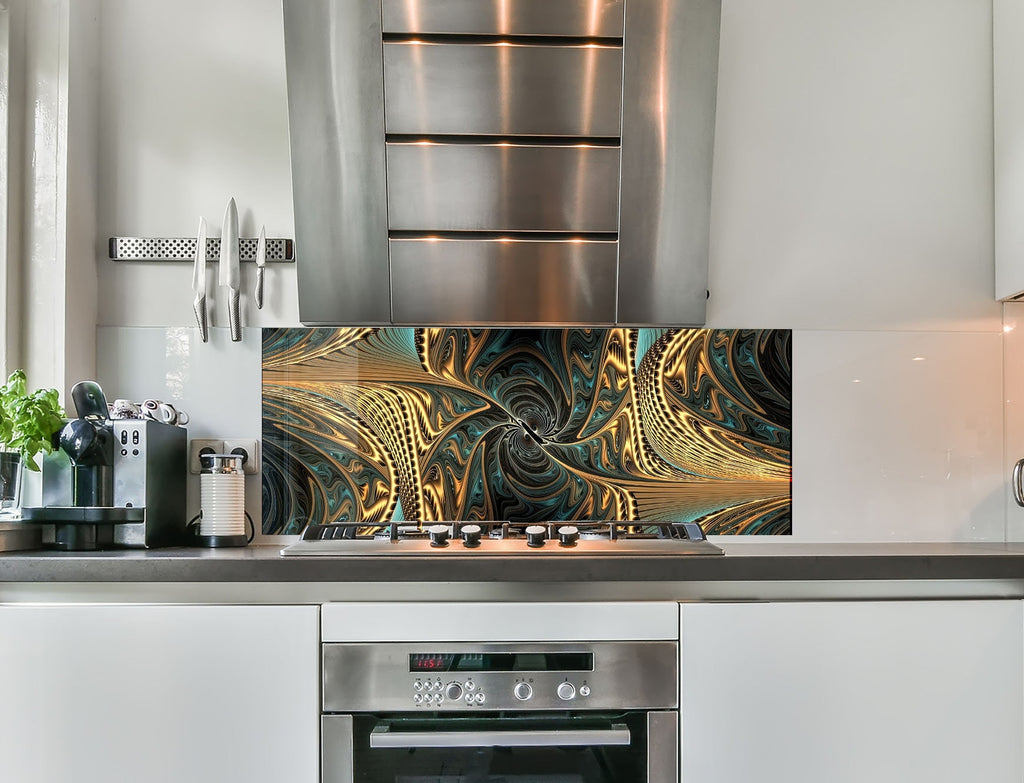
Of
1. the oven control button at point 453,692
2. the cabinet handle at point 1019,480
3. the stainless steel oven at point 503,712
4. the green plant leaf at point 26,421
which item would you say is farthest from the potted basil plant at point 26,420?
the cabinet handle at point 1019,480

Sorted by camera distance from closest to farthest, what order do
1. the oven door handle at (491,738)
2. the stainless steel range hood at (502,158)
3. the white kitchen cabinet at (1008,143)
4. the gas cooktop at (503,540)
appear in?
the oven door handle at (491,738) < the gas cooktop at (503,540) < the stainless steel range hood at (502,158) < the white kitchen cabinet at (1008,143)

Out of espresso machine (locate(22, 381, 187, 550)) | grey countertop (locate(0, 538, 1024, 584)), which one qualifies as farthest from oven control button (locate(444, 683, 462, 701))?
espresso machine (locate(22, 381, 187, 550))

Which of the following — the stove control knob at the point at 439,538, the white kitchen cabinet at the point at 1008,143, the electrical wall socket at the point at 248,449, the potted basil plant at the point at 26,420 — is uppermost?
the white kitchen cabinet at the point at 1008,143

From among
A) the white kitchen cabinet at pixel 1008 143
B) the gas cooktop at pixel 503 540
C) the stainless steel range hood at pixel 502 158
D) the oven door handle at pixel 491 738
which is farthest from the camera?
the white kitchen cabinet at pixel 1008 143

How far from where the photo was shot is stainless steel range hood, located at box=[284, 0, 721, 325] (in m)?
1.84

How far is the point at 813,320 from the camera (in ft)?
6.92

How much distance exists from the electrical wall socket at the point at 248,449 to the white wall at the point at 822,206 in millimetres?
74

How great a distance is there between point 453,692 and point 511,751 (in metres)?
0.15

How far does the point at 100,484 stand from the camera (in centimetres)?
174

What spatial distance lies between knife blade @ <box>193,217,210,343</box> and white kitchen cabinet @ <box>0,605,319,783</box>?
2.56 ft

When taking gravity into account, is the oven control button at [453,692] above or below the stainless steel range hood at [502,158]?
below

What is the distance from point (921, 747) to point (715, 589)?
47cm

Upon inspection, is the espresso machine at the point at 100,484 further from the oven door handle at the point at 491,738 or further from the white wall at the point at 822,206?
the oven door handle at the point at 491,738

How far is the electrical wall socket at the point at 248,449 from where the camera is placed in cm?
205
